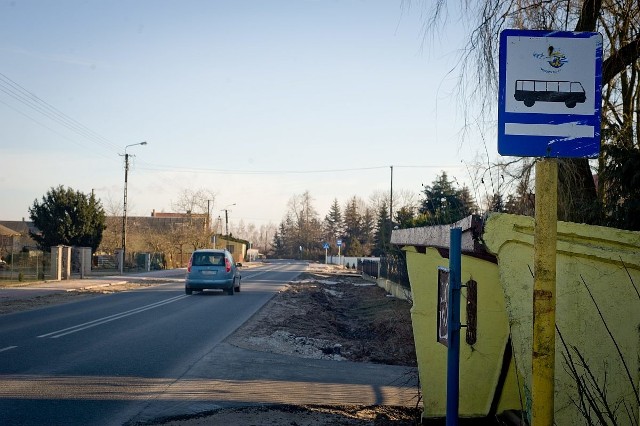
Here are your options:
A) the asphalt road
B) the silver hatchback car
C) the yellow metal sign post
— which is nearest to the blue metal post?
the yellow metal sign post

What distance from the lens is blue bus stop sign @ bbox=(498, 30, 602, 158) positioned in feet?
10.2

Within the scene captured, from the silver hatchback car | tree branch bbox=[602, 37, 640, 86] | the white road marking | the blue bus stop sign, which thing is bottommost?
the white road marking

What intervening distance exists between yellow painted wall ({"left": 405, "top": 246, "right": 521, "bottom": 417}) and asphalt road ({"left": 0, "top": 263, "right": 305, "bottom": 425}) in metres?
3.05

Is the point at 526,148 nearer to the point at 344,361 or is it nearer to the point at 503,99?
the point at 503,99

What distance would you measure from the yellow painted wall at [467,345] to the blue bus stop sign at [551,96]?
7.90 ft

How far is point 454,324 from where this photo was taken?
3.85 meters

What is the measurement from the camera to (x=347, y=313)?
888 inches

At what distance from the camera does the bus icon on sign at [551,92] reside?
10.2 feet

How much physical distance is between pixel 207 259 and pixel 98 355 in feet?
50.4

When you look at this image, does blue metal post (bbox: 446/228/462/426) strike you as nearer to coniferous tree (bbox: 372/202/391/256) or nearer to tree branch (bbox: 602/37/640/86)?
coniferous tree (bbox: 372/202/391/256)

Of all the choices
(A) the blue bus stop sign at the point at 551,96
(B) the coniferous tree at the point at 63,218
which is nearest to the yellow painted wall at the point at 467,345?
(A) the blue bus stop sign at the point at 551,96

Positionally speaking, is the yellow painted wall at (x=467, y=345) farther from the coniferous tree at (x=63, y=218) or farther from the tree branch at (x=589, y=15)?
the coniferous tree at (x=63, y=218)

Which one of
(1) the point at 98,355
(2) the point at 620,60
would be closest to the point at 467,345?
(2) the point at 620,60

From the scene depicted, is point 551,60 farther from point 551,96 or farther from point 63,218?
point 63,218
